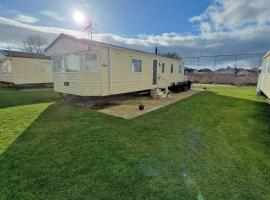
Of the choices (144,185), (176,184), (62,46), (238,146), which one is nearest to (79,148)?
(144,185)

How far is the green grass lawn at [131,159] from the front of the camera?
86.0 inches

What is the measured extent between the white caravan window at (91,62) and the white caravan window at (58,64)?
1.91 metres

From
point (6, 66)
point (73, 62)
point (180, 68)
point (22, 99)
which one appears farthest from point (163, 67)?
point (6, 66)

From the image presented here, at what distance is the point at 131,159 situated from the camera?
291 centimetres

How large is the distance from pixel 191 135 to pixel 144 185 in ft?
7.64

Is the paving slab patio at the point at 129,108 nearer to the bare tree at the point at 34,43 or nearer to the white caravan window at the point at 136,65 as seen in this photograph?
the white caravan window at the point at 136,65

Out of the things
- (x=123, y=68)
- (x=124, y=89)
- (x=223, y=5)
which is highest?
(x=223, y=5)

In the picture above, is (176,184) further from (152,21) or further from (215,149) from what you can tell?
(152,21)

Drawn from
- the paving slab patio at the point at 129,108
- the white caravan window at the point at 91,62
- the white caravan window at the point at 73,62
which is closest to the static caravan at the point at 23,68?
the white caravan window at the point at 73,62

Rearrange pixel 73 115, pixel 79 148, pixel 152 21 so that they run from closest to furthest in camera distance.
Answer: pixel 79 148 → pixel 73 115 → pixel 152 21

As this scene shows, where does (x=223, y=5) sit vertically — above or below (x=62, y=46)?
above

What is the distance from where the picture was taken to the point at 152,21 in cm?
1387

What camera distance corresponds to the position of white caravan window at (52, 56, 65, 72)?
855 centimetres

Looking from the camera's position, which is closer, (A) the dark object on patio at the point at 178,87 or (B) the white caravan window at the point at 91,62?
(B) the white caravan window at the point at 91,62
